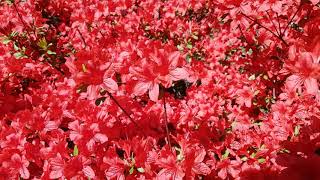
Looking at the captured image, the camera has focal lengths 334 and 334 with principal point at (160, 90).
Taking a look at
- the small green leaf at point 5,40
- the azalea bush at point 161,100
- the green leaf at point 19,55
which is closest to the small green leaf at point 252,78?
the azalea bush at point 161,100

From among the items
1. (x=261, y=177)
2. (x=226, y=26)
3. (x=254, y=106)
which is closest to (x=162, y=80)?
(x=261, y=177)

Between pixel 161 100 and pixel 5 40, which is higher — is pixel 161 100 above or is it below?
below

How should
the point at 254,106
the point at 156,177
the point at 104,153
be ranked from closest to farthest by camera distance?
the point at 156,177 < the point at 104,153 < the point at 254,106

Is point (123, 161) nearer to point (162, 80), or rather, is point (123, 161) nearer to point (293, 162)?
point (162, 80)

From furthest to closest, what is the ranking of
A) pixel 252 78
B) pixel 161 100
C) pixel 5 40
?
pixel 5 40, pixel 252 78, pixel 161 100

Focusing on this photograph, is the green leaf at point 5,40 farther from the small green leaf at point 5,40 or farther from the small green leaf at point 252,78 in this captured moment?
the small green leaf at point 252,78

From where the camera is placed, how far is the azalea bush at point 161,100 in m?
1.89

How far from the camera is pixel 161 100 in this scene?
2924 mm

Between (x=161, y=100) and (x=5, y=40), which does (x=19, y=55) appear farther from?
(x=161, y=100)

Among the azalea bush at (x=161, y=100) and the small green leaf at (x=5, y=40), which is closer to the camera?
the azalea bush at (x=161, y=100)

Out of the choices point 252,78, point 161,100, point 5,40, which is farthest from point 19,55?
point 252,78

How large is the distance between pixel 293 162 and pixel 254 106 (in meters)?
2.13

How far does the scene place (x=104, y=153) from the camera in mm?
2328

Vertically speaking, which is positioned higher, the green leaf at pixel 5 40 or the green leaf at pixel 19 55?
the green leaf at pixel 5 40
